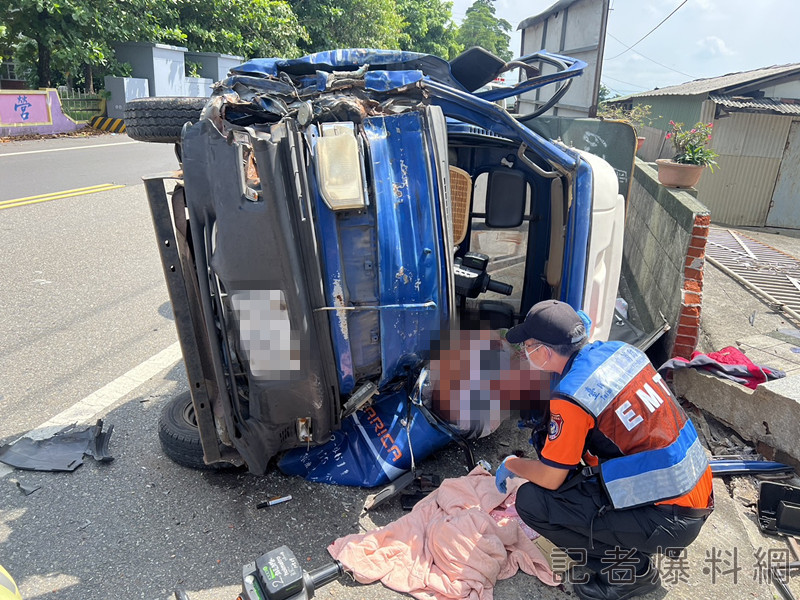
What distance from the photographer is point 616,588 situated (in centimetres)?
251

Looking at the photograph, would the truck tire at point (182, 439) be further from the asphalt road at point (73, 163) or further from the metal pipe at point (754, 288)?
the asphalt road at point (73, 163)

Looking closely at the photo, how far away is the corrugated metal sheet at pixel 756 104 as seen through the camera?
12.2 m

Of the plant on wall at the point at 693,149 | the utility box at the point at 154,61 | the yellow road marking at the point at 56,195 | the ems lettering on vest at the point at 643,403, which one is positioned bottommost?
the yellow road marking at the point at 56,195

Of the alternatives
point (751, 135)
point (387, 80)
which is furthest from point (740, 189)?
point (387, 80)

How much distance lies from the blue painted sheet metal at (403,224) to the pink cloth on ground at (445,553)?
2.67 feet

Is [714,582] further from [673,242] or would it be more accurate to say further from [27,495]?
[27,495]

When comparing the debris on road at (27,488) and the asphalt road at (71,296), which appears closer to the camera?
the debris on road at (27,488)

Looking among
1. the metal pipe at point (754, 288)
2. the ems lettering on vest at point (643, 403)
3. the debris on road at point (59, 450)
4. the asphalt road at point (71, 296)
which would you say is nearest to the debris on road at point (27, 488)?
the debris on road at point (59, 450)

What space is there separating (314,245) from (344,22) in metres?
25.0

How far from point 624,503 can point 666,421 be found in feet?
1.25

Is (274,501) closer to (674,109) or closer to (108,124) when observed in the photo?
(674,109)

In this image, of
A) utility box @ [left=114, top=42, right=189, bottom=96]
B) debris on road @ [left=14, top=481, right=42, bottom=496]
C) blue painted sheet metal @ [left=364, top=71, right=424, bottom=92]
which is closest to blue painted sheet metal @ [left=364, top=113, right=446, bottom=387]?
blue painted sheet metal @ [left=364, top=71, right=424, bottom=92]

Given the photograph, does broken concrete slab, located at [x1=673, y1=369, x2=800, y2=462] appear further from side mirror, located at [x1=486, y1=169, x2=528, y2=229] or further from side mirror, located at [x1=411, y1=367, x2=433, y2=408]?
side mirror, located at [x1=411, y1=367, x2=433, y2=408]

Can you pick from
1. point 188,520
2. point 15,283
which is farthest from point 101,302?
point 188,520
